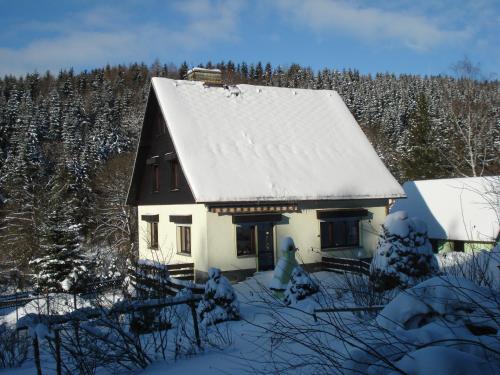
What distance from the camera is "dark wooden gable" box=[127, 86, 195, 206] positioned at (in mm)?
20025

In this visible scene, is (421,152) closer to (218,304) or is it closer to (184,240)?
(184,240)

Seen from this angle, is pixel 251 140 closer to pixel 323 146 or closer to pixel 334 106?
pixel 323 146

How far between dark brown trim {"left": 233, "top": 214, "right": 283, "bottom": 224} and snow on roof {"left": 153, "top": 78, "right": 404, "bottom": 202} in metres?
0.91

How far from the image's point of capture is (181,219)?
1911 centimetres

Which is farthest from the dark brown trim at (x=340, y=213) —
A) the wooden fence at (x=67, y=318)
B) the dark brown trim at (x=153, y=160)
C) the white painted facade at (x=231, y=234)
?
the wooden fence at (x=67, y=318)

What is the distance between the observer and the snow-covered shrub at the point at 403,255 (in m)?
8.29

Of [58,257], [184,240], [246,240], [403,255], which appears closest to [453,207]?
[246,240]

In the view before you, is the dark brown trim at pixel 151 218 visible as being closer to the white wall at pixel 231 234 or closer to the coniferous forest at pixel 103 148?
the white wall at pixel 231 234

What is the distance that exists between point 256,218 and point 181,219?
3.35 m

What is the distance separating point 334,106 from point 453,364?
22669 mm

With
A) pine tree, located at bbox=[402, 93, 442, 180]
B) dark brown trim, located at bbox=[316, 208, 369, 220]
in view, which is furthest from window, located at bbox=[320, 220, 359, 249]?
pine tree, located at bbox=[402, 93, 442, 180]

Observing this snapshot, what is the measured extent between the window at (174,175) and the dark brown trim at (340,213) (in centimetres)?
614

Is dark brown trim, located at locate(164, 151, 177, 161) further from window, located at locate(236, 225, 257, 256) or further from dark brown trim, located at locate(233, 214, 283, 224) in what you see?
window, located at locate(236, 225, 257, 256)

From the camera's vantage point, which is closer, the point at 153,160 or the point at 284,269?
the point at 284,269
